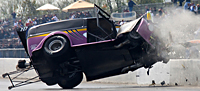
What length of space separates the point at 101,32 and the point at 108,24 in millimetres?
292

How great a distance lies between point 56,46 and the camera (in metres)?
8.62

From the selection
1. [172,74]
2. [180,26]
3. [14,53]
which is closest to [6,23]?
[14,53]

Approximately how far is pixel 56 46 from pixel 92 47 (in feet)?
3.10

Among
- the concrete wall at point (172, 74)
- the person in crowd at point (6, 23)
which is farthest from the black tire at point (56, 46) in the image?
the person in crowd at point (6, 23)

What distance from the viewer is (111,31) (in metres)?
8.82

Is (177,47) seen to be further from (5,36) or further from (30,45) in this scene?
(5,36)

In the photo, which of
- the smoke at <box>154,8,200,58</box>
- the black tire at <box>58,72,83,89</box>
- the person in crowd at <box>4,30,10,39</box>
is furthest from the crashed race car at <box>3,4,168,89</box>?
the person in crowd at <box>4,30,10,39</box>

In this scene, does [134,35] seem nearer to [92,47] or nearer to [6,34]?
[92,47]

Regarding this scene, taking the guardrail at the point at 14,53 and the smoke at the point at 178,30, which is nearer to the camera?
the smoke at the point at 178,30

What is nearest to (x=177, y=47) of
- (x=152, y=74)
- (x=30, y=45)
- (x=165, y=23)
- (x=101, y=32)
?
(x=165, y=23)

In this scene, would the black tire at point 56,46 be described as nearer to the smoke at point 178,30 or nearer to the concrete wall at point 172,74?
the smoke at point 178,30

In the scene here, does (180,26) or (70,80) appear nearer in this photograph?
(70,80)

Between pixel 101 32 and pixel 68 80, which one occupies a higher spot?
pixel 101 32

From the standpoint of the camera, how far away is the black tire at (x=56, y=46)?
8.42 m
